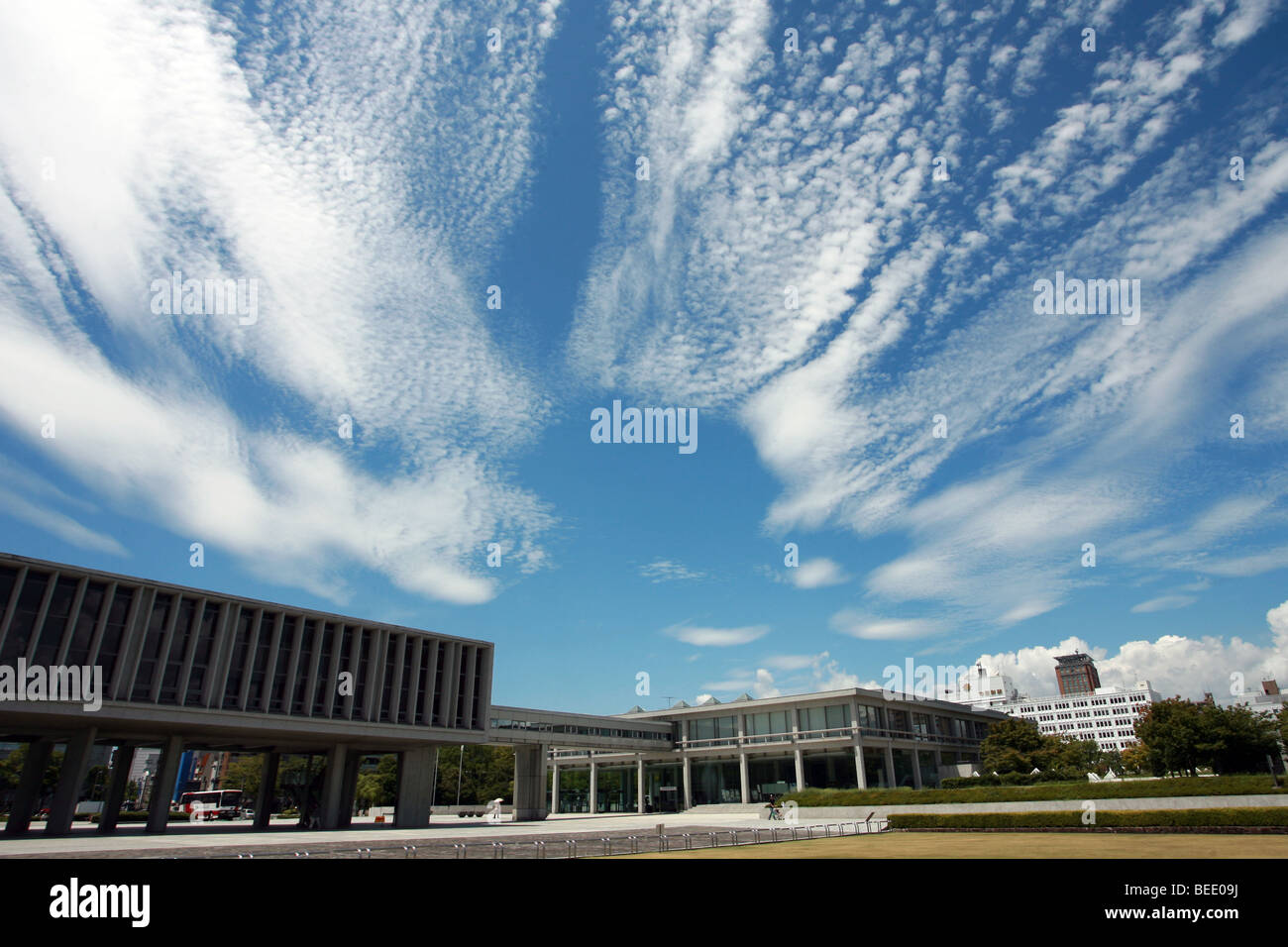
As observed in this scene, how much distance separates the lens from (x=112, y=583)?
4044cm

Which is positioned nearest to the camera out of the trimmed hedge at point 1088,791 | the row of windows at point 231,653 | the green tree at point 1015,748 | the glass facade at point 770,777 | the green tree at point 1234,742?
the trimmed hedge at point 1088,791

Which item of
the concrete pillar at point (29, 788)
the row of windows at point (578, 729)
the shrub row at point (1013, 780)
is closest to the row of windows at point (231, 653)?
the row of windows at point (578, 729)

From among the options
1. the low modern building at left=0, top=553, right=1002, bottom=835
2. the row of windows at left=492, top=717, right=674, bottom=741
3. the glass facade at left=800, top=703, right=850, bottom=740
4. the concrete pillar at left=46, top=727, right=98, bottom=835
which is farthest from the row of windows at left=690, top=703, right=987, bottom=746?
the concrete pillar at left=46, top=727, right=98, bottom=835

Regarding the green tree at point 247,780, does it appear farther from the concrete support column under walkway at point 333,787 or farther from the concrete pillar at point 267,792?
the concrete support column under walkway at point 333,787

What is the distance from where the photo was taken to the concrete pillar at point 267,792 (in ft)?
178

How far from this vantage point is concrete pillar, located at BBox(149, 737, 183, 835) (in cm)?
4275

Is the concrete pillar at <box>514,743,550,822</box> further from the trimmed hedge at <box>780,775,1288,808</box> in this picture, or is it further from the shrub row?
the shrub row

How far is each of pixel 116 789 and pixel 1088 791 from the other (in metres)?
62.1

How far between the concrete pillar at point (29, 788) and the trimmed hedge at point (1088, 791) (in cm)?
5049

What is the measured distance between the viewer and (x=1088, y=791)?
39.0 metres

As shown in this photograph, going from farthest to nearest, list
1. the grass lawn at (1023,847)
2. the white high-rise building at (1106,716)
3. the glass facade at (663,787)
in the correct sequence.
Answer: the white high-rise building at (1106,716), the glass facade at (663,787), the grass lawn at (1023,847)

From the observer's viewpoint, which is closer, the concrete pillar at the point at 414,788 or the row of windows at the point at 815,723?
the concrete pillar at the point at 414,788
